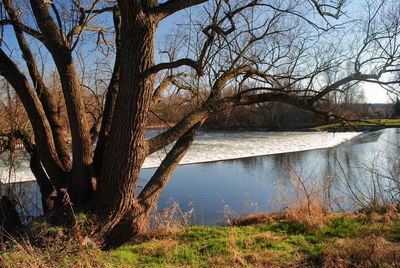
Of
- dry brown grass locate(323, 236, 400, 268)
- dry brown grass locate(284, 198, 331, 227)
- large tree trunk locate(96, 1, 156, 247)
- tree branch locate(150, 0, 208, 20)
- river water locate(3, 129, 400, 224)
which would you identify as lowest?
river water locate(3, 129, 400, 224)

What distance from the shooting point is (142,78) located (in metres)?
4.20

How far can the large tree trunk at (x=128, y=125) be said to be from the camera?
13.5 feet

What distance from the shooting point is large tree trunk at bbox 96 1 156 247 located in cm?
410

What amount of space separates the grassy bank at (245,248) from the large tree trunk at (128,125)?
58 centimetres

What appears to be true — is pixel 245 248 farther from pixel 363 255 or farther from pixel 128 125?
pixel 128 125

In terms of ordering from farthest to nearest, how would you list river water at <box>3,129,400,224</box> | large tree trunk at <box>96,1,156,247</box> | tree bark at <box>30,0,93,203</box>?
river water at <box>3,129,400,224</box> → tree bark at <box>30,0,93,203</box> → large tree trunk at <box>96,1,156,247</box>

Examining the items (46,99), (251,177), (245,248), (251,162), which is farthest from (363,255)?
(251,162)

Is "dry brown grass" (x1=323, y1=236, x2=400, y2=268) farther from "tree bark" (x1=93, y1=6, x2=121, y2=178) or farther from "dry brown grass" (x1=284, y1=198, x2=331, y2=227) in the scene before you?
"tree bark" (x1=93, y1=6, x2=121, y2=178)

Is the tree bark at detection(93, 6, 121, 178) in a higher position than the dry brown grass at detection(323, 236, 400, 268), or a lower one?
higher

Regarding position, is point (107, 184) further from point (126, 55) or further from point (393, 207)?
point (393, 207)

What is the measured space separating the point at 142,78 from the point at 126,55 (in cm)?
34

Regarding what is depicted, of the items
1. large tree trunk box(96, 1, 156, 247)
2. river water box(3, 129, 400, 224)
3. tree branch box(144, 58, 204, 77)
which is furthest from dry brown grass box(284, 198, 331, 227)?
tree branch box(144, 58, 204, 77)

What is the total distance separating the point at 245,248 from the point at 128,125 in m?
2.36

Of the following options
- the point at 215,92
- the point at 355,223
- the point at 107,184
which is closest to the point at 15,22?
the point at 107,184
